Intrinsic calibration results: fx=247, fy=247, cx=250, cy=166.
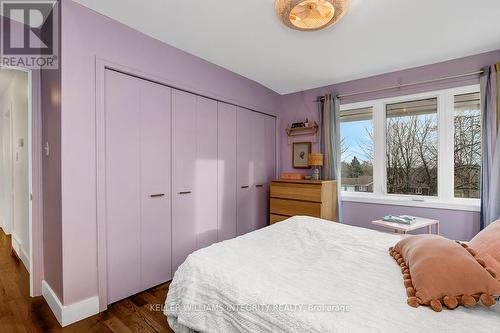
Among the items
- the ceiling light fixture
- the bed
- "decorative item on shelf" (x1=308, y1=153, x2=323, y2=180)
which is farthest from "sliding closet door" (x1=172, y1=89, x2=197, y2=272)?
"decorative item on shelf" (x1=308, y1=153, x2=323, y2=180)

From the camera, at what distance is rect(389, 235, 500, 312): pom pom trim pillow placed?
40.1 inches

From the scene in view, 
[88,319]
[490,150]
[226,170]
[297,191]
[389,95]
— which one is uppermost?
[389,95]

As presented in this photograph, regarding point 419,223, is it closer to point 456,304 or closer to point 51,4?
point 456,304

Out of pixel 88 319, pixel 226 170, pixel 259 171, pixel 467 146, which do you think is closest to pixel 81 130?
pixel 88 319

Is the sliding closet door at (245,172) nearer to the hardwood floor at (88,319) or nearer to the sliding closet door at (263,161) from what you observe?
the sliding closet door at (263,161)

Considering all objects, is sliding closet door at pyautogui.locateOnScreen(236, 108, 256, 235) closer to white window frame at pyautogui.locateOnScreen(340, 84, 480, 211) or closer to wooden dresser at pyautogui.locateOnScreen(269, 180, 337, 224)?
wooden dresser at pyautogui.locateOnScreen(269, 180, 337, 224)

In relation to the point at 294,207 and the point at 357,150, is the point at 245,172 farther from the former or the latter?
the point at 357,150

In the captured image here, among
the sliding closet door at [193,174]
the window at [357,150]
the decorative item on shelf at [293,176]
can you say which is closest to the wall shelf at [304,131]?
the window at [357,150]

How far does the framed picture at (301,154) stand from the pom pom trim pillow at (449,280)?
8.52ft

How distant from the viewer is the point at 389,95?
3150 mm

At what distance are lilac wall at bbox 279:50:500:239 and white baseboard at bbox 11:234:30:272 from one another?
3.50 meters

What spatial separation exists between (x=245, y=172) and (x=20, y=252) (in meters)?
3.06

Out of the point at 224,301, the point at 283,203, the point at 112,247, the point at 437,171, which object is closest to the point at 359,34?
the point at 437,171

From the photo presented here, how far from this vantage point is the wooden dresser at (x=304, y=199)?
310 centimetres
